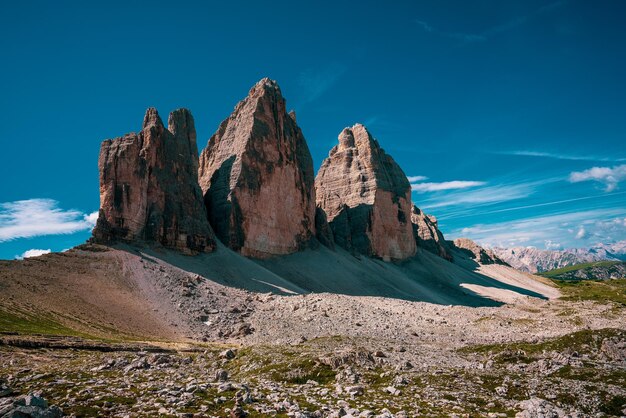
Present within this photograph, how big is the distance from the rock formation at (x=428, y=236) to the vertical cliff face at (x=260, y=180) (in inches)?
2695

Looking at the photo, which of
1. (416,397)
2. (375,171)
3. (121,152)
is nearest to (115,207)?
(121,152)

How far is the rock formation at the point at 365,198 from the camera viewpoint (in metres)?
130

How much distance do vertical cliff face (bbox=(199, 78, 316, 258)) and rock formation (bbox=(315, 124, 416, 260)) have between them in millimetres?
20775

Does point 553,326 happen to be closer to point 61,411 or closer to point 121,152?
point 61,411

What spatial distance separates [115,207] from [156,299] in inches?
903

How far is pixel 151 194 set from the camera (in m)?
75.2

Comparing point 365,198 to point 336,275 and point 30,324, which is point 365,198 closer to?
point 336,275

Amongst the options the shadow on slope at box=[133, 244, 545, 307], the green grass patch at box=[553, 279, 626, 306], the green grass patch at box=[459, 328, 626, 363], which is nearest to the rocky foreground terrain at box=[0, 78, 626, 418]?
the green grass patch at box=[459, 328, 626, 363]

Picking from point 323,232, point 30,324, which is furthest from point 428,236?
point 30,324

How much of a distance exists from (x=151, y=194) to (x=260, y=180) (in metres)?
29.0

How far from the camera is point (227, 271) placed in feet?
245

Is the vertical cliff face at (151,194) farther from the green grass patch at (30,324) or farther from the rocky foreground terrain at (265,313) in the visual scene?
the green grass patch at (30,324)

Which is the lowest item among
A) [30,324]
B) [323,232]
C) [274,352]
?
[274,352]

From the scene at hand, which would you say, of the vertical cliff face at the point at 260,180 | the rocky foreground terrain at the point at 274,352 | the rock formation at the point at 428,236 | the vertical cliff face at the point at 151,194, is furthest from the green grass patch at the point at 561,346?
the rock formation at the point at 428,236
